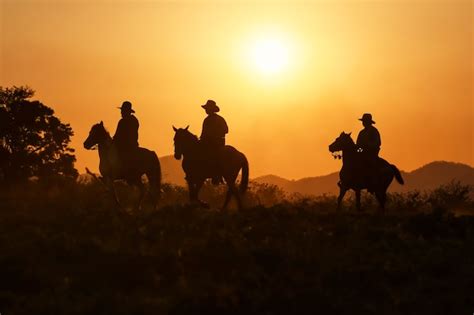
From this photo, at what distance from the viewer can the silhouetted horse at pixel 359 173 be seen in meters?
29.8

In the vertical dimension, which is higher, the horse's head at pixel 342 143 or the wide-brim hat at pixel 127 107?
the wide-brim hat at pixel 127 107

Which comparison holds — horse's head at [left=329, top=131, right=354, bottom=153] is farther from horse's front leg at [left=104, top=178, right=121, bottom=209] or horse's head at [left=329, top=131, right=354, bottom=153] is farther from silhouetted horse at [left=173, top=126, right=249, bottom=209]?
horse's front leg at [left=104, top=178, right=121, bottom=209]

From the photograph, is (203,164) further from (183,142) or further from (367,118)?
(367,118)

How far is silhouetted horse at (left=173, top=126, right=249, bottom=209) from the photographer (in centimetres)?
2864

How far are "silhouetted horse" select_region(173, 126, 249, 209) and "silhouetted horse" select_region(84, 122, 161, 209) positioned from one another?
1.47 meters

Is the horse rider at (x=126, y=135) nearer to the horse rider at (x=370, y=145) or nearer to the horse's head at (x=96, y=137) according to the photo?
the horse's head at (x=96, y=137)

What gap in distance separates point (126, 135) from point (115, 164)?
0.96 meters

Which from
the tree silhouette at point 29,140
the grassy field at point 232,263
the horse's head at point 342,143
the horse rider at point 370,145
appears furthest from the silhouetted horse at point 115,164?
the tree silhouette at point 29,140

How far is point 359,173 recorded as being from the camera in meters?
29.9

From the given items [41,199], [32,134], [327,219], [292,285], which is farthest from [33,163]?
[292,285]

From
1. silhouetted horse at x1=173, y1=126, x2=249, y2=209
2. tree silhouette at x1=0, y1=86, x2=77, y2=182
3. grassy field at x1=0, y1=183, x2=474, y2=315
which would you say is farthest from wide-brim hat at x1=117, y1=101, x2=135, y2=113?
tree silhouette at x1=0, y1=86, x2=77, y2=182

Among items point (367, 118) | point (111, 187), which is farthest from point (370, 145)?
point (111, 187)

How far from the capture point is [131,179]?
1179 inches

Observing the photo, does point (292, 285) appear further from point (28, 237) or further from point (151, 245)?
point (28, 237)
